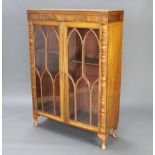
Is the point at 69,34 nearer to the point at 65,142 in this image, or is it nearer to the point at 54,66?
the point at 54,66

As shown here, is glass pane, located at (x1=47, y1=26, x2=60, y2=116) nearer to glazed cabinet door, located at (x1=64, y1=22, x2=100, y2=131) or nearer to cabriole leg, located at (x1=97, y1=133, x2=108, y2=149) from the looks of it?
glazed cabinet door, located at (x1=64, y1=22, x2=100, y2=131)

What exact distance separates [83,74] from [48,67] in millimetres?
355

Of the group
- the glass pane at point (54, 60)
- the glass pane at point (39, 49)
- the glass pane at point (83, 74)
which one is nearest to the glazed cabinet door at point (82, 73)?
the glass pane at point (83, 74)

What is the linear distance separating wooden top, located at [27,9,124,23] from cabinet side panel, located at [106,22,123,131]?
7 cm

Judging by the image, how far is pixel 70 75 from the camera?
244 centimetres

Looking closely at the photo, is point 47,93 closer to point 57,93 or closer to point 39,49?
point 57,93

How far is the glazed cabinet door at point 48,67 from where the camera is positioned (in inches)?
96.2

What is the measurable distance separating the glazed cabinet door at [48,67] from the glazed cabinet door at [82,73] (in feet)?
0.26

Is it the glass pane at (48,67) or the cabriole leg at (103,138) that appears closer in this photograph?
the cabriole leg at (103,138)

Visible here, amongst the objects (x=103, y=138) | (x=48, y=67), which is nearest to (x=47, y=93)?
(x=48, y=67)

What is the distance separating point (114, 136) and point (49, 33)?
1.04m

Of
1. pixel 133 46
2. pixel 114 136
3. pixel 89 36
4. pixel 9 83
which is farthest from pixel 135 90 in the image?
pixel 9 83

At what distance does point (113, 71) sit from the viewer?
2.31 meters

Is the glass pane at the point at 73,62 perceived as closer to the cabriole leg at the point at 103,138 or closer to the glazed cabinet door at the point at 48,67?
the glazed cabinet door at the point at 48,67
